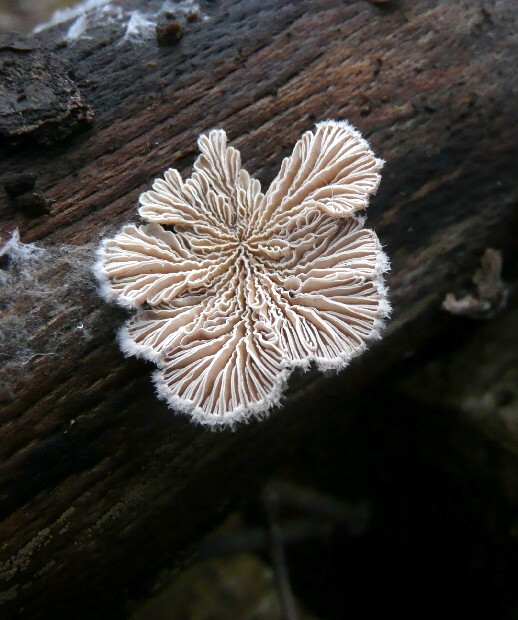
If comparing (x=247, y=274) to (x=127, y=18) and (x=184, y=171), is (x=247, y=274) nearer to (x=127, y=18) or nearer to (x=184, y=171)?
(x=184, y=171)

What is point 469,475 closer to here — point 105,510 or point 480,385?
point 480,385

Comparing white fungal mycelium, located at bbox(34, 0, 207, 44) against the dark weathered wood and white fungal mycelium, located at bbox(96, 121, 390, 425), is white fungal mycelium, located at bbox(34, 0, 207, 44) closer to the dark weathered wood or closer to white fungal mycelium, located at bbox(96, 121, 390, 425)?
the dark weathered wood

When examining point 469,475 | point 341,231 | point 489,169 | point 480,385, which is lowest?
point 469,475

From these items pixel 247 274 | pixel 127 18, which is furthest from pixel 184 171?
pixel 127 18

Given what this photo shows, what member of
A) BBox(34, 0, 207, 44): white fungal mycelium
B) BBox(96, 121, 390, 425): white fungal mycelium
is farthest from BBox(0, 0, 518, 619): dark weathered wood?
BBox(96, 121, 390, 425): white fungal mycelium

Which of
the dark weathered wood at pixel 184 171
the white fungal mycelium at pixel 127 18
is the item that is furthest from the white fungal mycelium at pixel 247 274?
the white fungal mycelium at pixel 127 18

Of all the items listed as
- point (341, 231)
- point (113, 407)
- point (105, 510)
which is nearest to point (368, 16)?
point (341, 231)

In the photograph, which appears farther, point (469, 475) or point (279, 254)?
point (469, 475)
